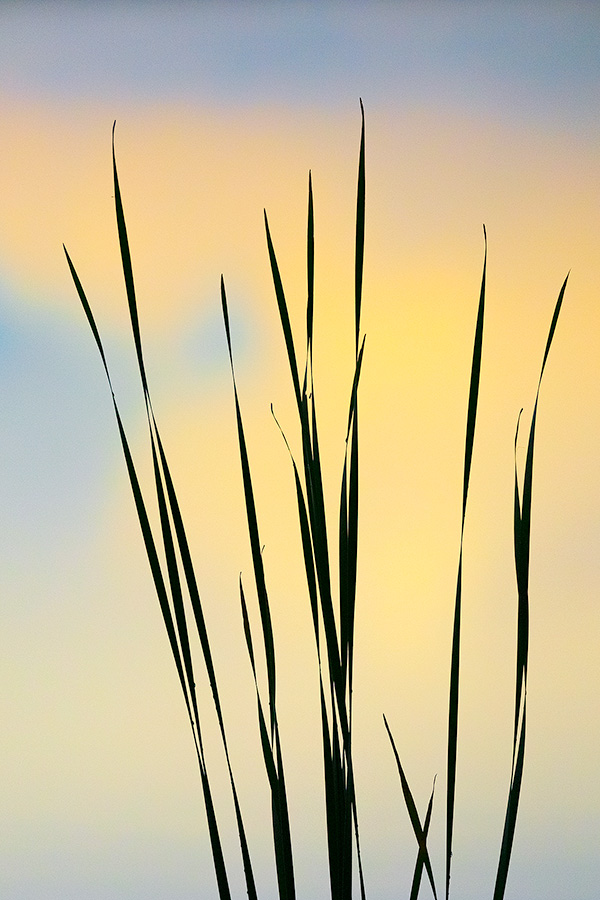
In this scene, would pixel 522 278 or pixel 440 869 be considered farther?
pixel 522 278

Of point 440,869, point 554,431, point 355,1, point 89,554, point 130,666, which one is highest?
point 355,1

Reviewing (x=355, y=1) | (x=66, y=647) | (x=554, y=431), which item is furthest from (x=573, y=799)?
(x=355, y=1)

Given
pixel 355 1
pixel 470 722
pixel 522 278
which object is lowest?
pixel 470 722

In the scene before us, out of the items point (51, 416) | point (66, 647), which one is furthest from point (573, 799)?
point (51, 416)

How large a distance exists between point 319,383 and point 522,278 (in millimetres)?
414

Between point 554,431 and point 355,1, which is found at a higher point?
point 355,1

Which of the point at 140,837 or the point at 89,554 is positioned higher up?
the point at 89,554

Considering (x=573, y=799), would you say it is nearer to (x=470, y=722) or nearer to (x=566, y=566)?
(x=470, y=722)

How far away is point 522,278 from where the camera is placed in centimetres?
140

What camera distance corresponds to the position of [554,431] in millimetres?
1396

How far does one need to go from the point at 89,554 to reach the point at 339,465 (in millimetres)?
464

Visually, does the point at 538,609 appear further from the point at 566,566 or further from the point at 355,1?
the point at 355,1

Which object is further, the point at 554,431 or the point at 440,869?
the point at 554,431

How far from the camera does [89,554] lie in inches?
53.8
